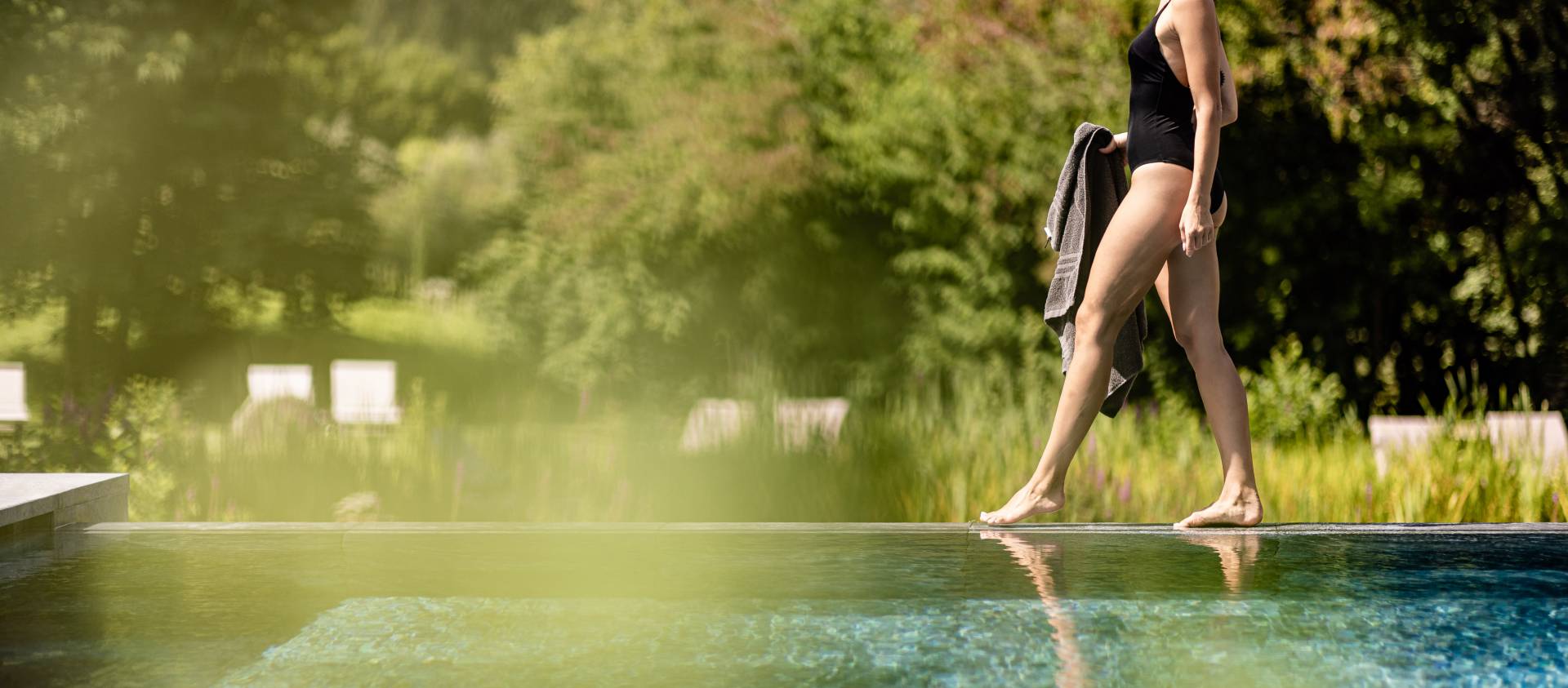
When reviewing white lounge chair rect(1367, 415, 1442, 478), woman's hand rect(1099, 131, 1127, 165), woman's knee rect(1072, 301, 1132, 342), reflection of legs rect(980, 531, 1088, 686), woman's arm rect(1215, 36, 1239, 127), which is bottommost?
reflection of legs rect(980, 531, 1088, 686)

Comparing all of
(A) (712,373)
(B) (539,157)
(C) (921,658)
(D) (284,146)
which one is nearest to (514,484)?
(C) (921,658)

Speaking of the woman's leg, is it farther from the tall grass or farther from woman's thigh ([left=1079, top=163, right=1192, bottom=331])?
the tall grass

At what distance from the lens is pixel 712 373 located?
15.1m

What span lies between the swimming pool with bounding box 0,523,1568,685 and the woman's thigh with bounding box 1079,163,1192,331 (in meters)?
0.70

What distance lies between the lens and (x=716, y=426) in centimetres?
831

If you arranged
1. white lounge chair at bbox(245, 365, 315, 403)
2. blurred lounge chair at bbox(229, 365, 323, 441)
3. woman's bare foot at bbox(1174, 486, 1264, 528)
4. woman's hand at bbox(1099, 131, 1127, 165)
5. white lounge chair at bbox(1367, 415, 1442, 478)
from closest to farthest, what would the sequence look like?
woman's bare foot at bbox(1174, 486, 1264, 528)
woman's hand at bbox(1099, 131, 1127, 165)
white lounge chair at bbox(1367, 415, 1442, 478)
blurred lounge chair at bbox(229, 365, 323, 441)
white lounge chair at bbox(245, 365, 315, 403)

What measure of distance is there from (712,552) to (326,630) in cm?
130

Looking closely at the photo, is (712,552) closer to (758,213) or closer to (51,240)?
(758,213)

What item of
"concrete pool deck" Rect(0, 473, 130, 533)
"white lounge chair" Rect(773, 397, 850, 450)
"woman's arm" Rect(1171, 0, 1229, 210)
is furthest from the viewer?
"white lounge chair" Rect(773, 397, 850, 450)

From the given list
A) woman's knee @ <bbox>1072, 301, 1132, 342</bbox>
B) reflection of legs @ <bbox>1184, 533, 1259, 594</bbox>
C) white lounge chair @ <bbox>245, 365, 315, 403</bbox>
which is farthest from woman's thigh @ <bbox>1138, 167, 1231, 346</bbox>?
white lounge chair @ <bbox>245, 365, 315, 403</bbox>

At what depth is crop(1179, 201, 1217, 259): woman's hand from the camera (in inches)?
165

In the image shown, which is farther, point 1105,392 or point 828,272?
point 828,272

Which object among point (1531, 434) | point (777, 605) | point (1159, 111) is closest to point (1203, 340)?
point (1159, 111)

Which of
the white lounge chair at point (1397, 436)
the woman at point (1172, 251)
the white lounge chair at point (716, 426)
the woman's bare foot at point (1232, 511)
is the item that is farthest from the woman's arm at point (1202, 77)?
the white lounge chair at point (716, 426)
